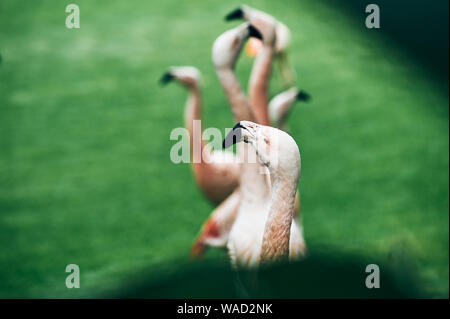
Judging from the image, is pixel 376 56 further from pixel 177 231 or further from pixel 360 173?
pixel 177 231

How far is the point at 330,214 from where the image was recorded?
4.20 meters

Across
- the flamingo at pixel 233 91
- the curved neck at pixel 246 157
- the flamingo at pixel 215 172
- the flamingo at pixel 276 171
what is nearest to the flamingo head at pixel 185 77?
the flamingo at pixel 215 172

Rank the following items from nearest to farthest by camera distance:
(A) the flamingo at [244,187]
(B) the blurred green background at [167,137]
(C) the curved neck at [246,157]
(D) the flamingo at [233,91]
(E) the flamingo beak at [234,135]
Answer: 1. (E) the flamingo beak at [234,135]
2. (A) the flamingo at [244,187]
3. (C) the curved neck at [246,157]
4. (D) the flamingo at [233,91]
5. (B) the blurred green background at [167,137]

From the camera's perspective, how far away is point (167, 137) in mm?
4977

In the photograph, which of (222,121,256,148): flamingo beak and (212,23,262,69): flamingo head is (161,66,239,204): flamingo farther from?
(222,121,256,148): flamingo beak

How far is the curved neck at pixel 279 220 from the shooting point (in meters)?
2.24

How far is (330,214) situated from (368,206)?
0.25 m

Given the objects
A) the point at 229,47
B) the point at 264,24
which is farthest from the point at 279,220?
the point at 264,24

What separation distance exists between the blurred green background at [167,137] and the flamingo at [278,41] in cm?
15

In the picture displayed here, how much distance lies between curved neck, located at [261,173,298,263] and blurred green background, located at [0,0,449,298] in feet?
1.00

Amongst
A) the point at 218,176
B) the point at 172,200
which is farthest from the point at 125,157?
the point at 218,176

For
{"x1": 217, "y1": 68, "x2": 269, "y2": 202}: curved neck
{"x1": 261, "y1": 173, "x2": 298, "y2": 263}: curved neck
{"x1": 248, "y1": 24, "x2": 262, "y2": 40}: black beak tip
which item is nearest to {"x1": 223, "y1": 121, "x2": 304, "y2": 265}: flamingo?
{"x1": 261, "y1": 173, "x2": 298, "y2": 263}: curved neck

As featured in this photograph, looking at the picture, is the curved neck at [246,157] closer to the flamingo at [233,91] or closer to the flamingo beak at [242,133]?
the flamingo at [233,91]

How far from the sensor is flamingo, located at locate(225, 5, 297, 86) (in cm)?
304
